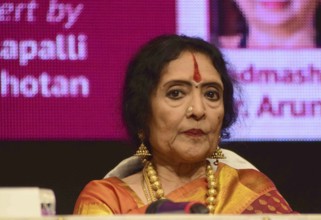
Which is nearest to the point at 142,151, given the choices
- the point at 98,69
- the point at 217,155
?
the point at 217,155

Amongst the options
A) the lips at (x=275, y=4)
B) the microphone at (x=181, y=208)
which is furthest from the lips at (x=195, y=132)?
the lips at (x=275, y=4)

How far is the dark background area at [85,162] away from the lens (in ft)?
13.0

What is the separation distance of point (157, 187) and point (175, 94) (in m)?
0.28

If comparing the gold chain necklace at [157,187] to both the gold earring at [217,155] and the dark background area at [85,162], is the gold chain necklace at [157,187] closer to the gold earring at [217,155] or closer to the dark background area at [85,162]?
the gold earring at [217,155]

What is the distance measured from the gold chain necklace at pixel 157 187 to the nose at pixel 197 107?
0.21 m

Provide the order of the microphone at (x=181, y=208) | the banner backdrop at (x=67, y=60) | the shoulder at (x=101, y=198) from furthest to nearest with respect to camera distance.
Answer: the banner backdrop at (x=67, y=60), the shoulder at (x=101, y=198), the microphone at (x=181, y=208)

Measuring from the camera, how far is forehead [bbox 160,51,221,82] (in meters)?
2.79

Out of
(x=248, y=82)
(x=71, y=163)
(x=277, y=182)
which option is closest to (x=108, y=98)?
(x=71, y=163)

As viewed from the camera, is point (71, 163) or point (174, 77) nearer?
point (174, 77)

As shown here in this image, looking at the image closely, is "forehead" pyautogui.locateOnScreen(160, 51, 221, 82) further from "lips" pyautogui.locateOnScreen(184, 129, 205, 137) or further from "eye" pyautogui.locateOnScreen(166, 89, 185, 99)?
"lips" pyautogui.locateOnScreen(184, 129, 205, 137)

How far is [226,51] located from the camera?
12.9ft

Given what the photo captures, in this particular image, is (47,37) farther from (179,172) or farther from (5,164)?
(179,172)

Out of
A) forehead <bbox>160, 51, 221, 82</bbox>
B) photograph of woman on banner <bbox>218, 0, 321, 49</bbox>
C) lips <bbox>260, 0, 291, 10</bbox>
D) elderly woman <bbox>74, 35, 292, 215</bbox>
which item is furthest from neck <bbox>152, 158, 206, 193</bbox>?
lips <bbox>260, 0, 291, 10</bbox>

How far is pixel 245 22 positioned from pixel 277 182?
2.36 feet
